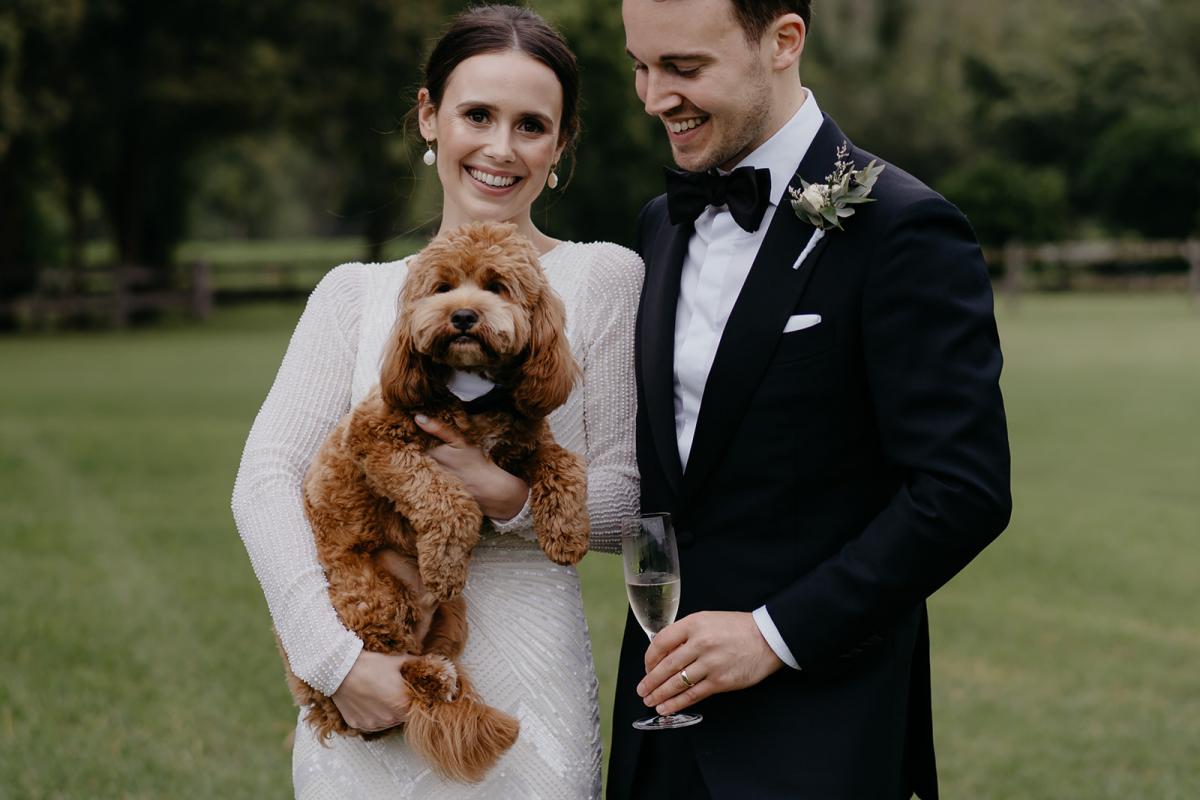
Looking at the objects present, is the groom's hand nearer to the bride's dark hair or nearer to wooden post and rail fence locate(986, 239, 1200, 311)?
the bride's dark hair

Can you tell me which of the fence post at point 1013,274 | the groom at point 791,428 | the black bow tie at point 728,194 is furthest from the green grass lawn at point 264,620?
the fence post at point 1013,274

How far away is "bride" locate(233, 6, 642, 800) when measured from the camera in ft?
9.74

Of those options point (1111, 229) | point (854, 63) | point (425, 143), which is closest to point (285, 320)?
point (854, 63)

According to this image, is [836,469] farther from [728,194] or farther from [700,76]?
[700,76]

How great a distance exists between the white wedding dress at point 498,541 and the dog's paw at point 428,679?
21cm

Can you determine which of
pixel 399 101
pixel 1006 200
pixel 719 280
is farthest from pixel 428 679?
pixel 1006 200

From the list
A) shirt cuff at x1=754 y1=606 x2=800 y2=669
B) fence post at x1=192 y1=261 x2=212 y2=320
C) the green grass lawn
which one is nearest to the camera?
shirt cuff at x1=754 y1=606 x2=800 y2=669

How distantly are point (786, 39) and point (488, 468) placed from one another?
1.09 metres

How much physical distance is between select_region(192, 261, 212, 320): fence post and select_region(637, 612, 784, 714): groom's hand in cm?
3735

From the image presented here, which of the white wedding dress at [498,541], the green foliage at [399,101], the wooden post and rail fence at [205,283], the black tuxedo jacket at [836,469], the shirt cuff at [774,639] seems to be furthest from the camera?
the wooden post and rail fence at [205,283]

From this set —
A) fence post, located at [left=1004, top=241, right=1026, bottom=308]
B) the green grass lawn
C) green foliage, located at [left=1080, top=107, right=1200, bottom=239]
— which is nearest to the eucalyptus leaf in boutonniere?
the green grass lawn

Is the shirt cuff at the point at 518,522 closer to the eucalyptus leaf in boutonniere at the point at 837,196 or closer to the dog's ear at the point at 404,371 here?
the dog's ear at the point at 404,371

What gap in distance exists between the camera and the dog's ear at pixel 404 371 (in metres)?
2.89

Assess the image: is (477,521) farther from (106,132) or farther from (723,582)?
(106,132)
